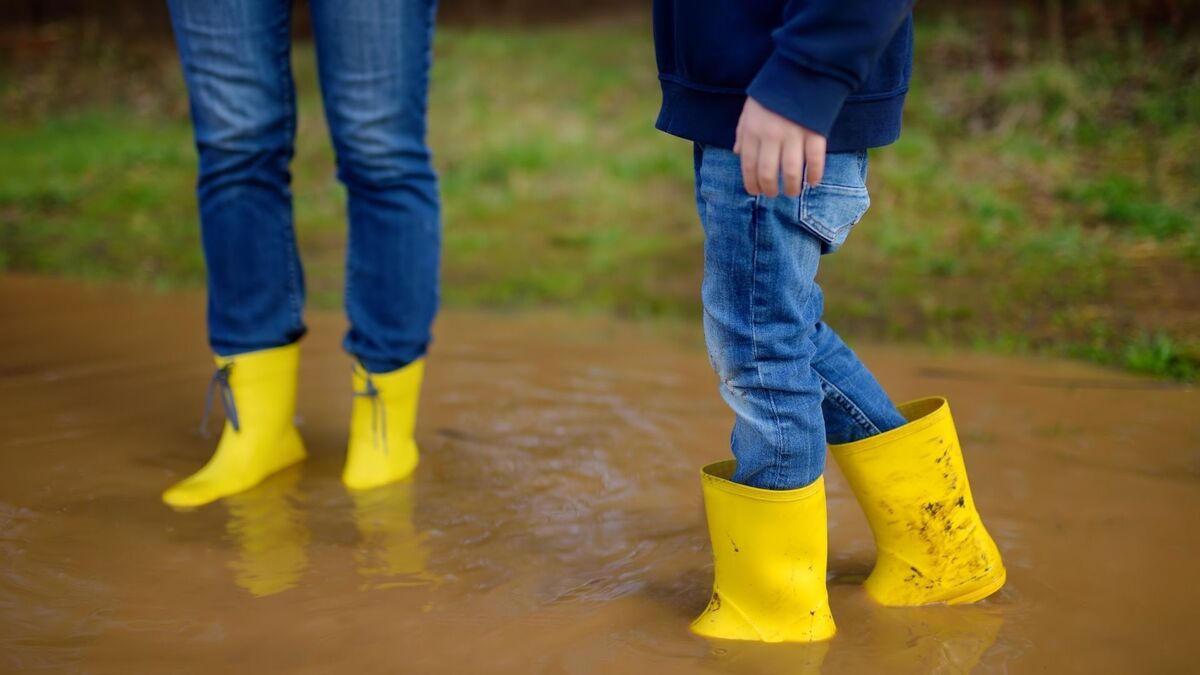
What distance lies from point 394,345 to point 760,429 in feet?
2.54

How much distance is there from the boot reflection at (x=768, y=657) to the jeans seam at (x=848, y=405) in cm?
26

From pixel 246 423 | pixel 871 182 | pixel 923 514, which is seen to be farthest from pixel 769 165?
pixel 871 182

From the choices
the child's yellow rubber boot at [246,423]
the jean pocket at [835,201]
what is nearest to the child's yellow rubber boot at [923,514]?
the jean pocket at [835,201]

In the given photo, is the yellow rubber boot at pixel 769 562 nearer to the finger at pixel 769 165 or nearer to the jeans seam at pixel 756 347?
the jeans seam at pixel 756 347

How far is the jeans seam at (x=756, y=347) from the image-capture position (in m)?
1.25

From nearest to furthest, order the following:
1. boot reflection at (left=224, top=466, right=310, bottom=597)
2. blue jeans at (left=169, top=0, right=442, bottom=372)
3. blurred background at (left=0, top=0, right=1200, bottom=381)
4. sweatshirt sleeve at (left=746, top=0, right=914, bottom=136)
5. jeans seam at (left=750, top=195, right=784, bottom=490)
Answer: sweatshirt sleeve at (left=746, top=0, right=914, bottom=136) → jeans seam at (left=750, top=195, right=784, bottom=490) → boot reflection at (left=224, top=466, right=310, bottom=597) → blue jeans at (left=169, top=0, right=442, bottom=372) → blurred background at (left=0, top=0, right=1200, bottom=381)

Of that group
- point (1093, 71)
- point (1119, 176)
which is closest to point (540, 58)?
point (1093, 71)

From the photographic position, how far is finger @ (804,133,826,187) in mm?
1179

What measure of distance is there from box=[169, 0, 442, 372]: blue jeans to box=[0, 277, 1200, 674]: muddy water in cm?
27

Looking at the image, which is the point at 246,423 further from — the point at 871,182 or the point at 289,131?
the point at 871,182

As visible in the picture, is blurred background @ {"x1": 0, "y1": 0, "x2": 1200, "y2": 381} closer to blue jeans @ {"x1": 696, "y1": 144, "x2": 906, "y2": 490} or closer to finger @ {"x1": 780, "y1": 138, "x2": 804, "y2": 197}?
blue jeans @ {"x1": 696, "y1": 144, "x2": 906, "y2": 490}

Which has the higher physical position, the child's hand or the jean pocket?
the child's hand

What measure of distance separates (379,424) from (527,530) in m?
0.33

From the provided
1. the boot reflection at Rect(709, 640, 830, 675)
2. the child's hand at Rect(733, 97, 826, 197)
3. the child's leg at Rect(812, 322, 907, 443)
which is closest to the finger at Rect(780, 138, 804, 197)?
the child's hand at Rect(733, 97, 826, 197)
